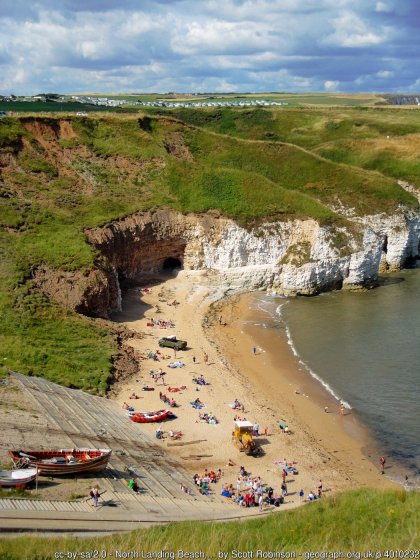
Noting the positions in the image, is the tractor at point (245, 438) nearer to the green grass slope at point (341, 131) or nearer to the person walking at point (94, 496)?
the person walking at point (94, 496)

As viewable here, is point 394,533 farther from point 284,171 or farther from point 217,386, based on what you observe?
point 284,171

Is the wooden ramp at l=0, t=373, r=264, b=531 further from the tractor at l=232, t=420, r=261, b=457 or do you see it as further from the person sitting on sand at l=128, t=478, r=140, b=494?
the tractor at l=232, t=420, r=261, b=457

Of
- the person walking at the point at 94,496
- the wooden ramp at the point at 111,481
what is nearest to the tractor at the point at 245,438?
the wooden ramp at the point at 111,481

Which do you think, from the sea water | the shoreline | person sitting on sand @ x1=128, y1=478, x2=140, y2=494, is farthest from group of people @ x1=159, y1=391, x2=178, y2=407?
person sitting on sand @ x1=128, y1=478, x2=140, y2=494

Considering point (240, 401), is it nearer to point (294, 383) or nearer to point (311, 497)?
point (294, 383)

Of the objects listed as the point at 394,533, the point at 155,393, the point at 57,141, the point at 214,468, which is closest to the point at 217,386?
the point at 155,393

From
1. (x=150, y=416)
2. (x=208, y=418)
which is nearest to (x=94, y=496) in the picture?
(x=150, y=416)
